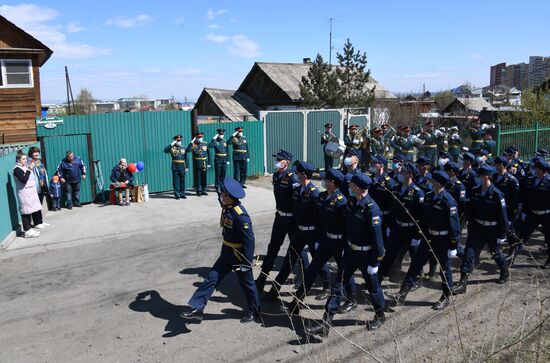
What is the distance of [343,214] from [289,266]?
49.3 inches

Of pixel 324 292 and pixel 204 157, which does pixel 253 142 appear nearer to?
pixel 204 157

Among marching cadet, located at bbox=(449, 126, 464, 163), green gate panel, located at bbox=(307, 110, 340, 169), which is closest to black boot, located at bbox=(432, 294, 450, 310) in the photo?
marching cadet, located at bbox=(449, 126, 464, 163)

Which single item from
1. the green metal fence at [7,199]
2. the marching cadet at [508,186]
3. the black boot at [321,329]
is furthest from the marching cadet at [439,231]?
the green metal fence at [7,199]

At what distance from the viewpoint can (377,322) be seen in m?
6.06

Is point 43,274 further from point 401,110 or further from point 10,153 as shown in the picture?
point 401,110

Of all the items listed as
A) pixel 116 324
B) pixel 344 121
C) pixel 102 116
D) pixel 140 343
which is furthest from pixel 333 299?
pixel 344 121

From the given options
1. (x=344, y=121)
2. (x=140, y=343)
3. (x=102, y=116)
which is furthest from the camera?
(x=344, y=121)

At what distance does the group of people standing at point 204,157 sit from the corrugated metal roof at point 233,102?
16182 millimetres

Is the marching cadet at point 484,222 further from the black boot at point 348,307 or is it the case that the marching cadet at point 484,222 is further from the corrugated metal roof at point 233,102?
the corrugated metal roof at point 233,102

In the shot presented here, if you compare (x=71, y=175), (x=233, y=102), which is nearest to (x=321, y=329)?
(x=71, y=175)

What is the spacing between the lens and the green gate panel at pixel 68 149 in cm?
1242

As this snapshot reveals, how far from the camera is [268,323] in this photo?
6.28 meters

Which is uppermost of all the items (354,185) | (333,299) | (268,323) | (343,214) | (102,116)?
(102,116)

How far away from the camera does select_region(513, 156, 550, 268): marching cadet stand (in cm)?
787
